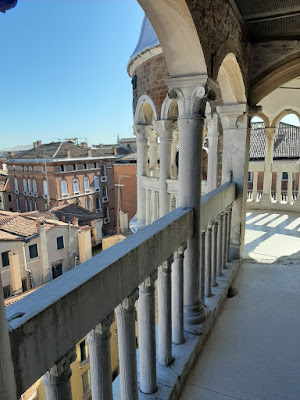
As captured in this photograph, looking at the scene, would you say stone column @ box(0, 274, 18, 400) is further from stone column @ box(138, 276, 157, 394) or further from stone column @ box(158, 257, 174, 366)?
stone column @ box(158, 257, 174, 366)

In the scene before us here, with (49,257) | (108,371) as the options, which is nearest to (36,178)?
(49,257)

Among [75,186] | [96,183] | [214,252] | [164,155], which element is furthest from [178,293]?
[96,183]

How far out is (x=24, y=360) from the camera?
96 centimetres

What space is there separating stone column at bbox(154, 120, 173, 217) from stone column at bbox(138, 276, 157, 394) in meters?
4.45

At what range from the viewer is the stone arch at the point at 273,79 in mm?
4004

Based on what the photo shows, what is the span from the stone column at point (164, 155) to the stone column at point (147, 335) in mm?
4453

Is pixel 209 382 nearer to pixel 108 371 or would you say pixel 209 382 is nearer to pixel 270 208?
pixel 108 371

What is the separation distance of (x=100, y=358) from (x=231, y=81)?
11.2 ft

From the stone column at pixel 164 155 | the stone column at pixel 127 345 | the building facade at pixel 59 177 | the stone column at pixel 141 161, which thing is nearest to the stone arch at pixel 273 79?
the stone column at pixel 164 155

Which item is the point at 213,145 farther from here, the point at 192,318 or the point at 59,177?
the point at 59,177

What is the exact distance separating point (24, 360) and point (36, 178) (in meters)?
31.0

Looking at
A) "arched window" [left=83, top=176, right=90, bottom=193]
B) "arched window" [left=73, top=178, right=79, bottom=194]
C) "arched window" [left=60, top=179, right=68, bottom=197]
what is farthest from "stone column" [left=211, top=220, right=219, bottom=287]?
"arched window" [left=83, top=176, right=90, bottom=193]

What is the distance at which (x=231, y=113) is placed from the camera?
411 centimetres

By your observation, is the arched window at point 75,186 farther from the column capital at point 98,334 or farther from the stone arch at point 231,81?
the column capital at point 98,334
